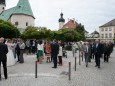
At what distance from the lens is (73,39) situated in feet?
201

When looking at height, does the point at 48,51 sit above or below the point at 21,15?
below

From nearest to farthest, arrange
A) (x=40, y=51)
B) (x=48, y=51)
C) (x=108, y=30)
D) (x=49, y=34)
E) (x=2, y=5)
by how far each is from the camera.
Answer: (x=40, y=51)
(x=48, y=51)
(x=49, y=34)
(x=2, y=5)
(x=108, y=30)

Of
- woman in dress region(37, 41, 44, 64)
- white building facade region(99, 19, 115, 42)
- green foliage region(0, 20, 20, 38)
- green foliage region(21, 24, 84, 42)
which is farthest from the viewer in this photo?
white building facade region(99, 19, 115, 42)

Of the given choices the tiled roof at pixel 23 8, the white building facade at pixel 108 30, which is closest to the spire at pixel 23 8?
the tiled roof at pixel 23 8

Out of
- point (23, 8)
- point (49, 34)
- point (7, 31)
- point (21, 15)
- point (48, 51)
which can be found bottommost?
Result: point (48, 51)

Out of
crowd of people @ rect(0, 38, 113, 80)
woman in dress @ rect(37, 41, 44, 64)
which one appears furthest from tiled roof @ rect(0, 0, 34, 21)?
woman in dress @ rect(37, 41, 44, 64)

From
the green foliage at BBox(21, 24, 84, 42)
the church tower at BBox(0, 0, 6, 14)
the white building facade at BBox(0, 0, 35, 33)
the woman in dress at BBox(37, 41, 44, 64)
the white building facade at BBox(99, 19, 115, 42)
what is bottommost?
the woman in dress at BBox(37, 41, 44, 64)

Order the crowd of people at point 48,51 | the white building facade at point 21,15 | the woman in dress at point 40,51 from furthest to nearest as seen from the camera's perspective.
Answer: the white building facade at point 21,15, the woman in dress at point 40,51, the crowd of people at point 48,51

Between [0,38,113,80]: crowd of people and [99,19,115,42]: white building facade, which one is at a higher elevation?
[99,19,115,42]: white building facade

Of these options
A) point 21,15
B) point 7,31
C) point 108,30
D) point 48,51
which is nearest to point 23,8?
point 21,15

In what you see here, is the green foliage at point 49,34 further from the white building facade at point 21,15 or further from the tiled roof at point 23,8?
the tiled roof at point 23,8

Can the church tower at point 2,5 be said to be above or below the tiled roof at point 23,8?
above

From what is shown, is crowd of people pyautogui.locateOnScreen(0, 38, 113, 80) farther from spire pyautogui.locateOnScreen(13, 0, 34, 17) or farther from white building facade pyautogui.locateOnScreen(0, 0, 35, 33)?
spire pyautogui.locateOnScreen(13, 0, 34, 17)

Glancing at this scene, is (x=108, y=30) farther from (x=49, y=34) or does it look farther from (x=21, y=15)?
(x=49, y=34)
